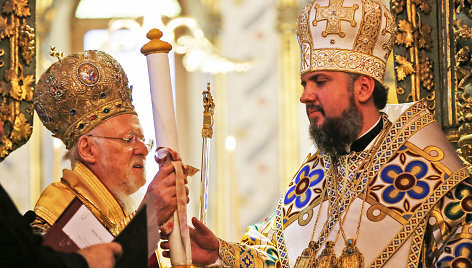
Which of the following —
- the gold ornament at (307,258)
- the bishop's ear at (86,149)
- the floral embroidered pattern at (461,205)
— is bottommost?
the gold ornament at (307,258)

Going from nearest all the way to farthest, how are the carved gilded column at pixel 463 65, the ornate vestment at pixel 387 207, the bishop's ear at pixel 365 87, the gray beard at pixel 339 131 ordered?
the ornate vestment at pixel 387 207 < the gray beard at pixel 339 131 < the bishop's ear at pixel 365 87 < the carved gilded column at pixel 463 65

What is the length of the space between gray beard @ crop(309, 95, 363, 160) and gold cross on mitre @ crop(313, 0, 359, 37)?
1.43 feet

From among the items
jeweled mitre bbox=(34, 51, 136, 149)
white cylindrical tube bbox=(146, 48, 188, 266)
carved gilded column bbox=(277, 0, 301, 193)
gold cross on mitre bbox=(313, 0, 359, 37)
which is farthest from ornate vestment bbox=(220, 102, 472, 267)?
carved gilded column bbox=(277, 0, 301, 193)

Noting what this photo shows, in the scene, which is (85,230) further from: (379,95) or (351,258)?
(379,95)

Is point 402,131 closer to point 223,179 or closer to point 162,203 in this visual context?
point 162,203

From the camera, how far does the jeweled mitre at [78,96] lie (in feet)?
19.7

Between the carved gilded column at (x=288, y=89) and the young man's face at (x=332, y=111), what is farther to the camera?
the carved gilded column at (x=288, y=89)

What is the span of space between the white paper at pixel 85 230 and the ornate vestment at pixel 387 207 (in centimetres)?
103

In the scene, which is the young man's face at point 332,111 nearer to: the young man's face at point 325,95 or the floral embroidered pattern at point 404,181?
the young man's face at point 325,95

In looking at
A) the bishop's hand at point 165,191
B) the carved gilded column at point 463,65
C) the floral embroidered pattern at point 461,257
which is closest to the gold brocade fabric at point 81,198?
the bishop's hand at point 165,191

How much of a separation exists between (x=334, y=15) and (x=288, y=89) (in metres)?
5.41

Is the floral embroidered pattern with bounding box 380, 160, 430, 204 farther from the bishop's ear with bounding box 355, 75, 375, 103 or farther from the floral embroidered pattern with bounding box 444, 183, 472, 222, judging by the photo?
the bishop's ear with bounding box 355, 75, 375, 103

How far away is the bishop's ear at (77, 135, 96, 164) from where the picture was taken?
5953mm

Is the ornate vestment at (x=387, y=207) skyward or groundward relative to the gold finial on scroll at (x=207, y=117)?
groundward
